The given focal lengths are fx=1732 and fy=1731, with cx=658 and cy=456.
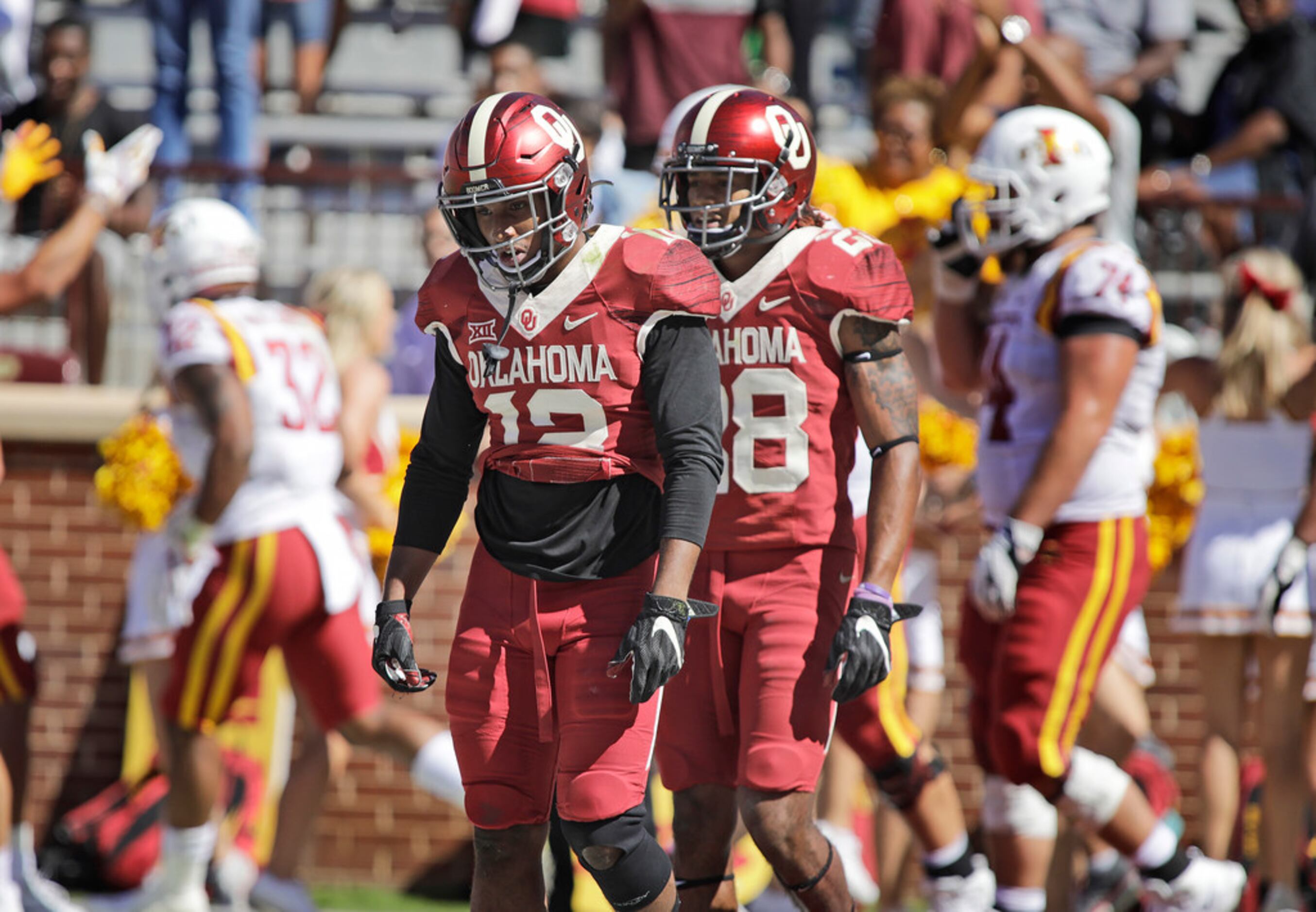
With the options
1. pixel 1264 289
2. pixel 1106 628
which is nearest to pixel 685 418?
pixel 1106 628

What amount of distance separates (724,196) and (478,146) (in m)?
0.73

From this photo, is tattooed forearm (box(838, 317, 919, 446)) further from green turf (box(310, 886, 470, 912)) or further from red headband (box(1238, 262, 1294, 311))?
green turf (box(310, 886, 470, 912))

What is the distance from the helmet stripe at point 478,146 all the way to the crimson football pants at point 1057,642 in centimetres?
219

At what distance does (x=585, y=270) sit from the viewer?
147 inches

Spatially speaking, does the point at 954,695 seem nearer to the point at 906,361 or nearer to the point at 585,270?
the point at 906,361

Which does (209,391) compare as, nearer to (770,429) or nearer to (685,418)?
(770,429)

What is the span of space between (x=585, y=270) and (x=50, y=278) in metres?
3.53

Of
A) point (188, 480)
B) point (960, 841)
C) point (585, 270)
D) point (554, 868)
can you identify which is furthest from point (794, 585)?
point (188, 480)

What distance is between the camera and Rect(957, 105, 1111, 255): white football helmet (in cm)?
527

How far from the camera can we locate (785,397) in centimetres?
419

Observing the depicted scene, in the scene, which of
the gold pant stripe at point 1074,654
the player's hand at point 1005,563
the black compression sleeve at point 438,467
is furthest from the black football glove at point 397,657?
the gold pant stripe at point 1074,654

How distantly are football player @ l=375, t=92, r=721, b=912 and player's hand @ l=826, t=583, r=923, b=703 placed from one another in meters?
0.42

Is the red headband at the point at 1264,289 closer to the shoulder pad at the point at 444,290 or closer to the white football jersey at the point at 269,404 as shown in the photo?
the white football jersey at the point at 269,404

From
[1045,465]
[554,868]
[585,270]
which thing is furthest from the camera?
[554,868]
